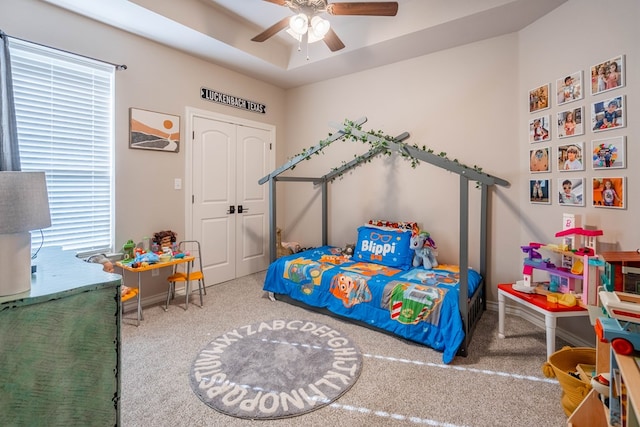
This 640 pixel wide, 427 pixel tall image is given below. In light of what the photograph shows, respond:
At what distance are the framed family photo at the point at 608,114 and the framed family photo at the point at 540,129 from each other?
1.26 ft

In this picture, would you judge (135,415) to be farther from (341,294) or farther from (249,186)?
(249,186)

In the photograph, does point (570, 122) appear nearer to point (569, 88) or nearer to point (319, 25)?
point (569, 88)

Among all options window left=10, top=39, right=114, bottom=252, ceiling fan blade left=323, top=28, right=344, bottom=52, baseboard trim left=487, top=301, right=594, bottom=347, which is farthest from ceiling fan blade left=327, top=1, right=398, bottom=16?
baseboard trim left=487, top=301, right=594, bottom=347

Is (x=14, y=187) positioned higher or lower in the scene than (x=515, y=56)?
lower

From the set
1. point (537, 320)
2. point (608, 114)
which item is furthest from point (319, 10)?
point (537, 320)

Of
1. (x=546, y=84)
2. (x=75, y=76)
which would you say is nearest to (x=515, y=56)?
(x=546, y=84)

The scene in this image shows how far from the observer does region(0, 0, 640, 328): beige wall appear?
2.31 meters

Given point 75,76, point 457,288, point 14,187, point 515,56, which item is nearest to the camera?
point 14,187

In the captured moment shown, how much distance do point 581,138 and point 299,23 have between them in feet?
7.52

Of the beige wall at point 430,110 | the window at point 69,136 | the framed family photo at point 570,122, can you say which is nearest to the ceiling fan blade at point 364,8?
the beige wall at point 430,110

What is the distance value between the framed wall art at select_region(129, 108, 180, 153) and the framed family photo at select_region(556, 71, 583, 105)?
3.65 metres

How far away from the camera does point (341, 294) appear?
9.43 ft

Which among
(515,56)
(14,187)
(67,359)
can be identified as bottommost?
(67,359)

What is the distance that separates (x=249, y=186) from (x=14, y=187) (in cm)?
333
